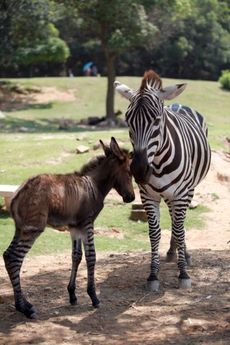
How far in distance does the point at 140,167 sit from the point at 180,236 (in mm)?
1675

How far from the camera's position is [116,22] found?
26422mm

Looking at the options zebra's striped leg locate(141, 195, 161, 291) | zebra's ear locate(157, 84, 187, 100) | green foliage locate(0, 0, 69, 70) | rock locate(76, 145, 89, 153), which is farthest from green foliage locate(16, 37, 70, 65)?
zebra's ear locate(157, 84, 187, 100)

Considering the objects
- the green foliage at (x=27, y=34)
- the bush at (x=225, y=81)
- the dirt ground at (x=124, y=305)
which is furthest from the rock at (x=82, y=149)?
the bush at (x=225, y=81)

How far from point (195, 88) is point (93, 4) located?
13.7 meters

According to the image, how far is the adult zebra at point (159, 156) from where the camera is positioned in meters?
7.09

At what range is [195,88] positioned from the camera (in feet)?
126

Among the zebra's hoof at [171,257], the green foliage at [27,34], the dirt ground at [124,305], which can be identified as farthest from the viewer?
the green foliage at [27,34]

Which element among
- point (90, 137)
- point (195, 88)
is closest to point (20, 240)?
point (90, 137)

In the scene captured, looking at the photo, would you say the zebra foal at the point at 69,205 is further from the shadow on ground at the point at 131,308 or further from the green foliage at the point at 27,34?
the green foliage at the point at 27,34

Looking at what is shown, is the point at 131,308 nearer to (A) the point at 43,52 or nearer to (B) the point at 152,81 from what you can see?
(B) the point at 152,81

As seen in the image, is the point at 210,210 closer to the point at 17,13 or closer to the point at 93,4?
the point at 93,4

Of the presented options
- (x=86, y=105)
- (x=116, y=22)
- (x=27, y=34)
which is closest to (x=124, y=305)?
(x=116, y=22)

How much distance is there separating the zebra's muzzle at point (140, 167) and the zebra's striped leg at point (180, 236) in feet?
3.76

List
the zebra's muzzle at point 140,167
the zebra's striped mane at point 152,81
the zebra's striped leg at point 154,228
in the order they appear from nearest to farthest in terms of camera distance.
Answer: the zebra's muzzle at point 140,167
the zebra's striped mane at point 152,81
the zebra's striped leg at point 154,228
